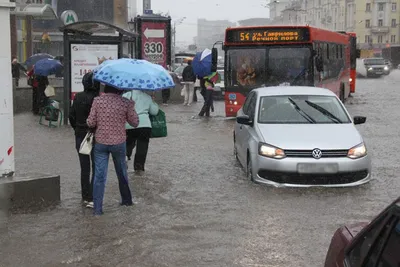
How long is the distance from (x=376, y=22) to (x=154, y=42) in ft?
324

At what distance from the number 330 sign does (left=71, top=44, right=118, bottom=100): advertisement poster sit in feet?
27.4

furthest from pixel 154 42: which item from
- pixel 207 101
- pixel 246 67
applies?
pixel 246 67

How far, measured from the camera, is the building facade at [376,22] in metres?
115

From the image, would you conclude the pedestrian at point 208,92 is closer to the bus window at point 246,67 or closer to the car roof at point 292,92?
the bus window at point 246,67

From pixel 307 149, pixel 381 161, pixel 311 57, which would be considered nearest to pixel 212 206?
pixel 307 149

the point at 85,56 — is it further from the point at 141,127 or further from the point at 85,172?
the point at 85,172

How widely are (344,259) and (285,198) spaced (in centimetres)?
514

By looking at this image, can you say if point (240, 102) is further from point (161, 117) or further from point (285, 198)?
point (285, 198)

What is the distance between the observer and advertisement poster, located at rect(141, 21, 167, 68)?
24625 millimetres

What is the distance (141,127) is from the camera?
958cm

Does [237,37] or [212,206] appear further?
[237,37]

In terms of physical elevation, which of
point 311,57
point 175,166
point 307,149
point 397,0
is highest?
point 397,0

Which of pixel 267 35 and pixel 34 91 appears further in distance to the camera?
pixel 34 91

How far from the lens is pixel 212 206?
788 centimetres
